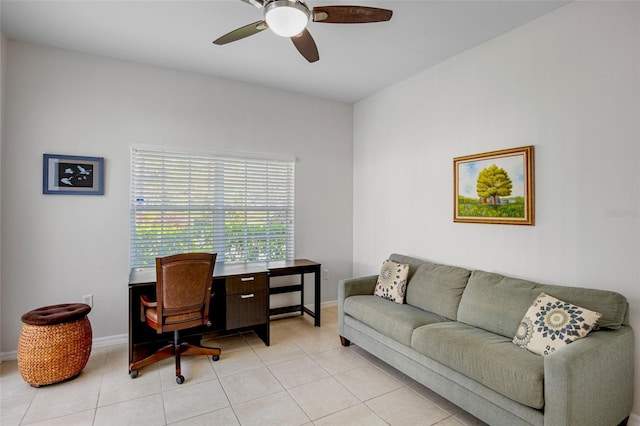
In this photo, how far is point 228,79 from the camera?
3719 millimetres

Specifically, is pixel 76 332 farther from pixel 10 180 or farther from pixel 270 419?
pixel 270 419

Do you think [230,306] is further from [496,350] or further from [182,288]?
[496,350]

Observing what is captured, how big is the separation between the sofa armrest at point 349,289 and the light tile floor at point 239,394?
1.04 ft

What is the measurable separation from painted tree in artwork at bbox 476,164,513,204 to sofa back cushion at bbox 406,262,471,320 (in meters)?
0.66

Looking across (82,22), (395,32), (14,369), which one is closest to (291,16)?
(395,32)

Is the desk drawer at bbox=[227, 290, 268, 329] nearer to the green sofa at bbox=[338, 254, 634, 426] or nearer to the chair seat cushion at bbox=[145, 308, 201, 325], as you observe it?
the chair seat cushion at bbox=[145, 308, 201, 325]

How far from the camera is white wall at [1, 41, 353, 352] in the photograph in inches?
113

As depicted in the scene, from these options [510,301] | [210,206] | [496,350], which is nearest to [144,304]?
[210,206]

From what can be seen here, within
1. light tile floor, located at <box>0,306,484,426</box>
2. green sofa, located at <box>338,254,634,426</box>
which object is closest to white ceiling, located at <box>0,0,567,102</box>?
green sofa, located at <box>338,254,634,426</box>

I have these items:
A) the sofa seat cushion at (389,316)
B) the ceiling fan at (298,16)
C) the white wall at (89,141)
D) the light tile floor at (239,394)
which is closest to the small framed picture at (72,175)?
the white wall at (89,141)

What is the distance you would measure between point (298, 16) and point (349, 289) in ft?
7.65

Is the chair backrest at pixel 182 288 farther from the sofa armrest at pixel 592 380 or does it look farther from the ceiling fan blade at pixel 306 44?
the sofa armrest at pixel 592 380

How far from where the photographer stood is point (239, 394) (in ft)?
7.79

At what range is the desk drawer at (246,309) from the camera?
3.08 meters
